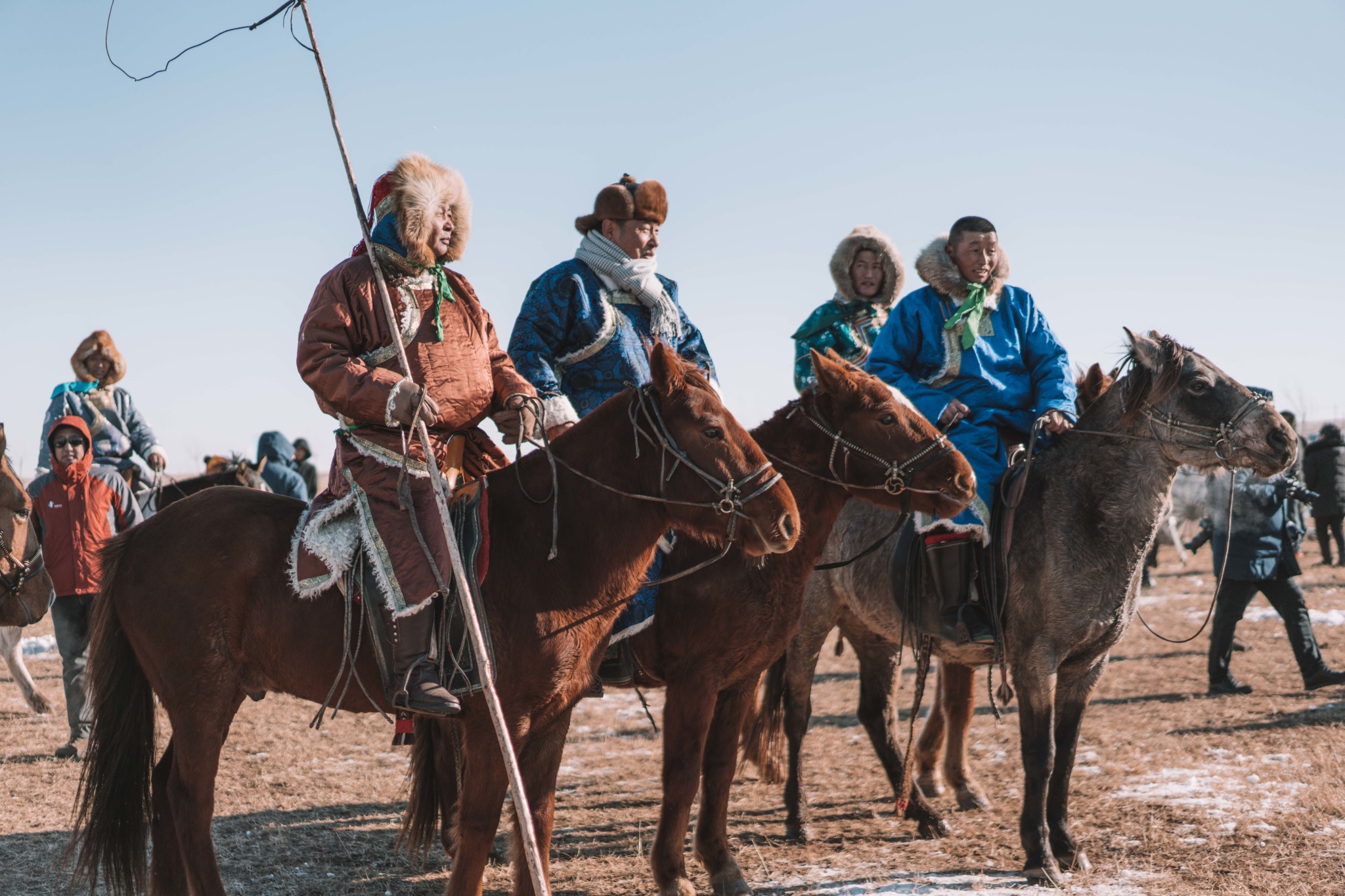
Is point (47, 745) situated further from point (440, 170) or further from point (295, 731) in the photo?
point (440, 170)

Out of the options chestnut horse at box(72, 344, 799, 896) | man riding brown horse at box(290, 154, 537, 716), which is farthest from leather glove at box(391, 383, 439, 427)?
chestnut horse at box(72, 344, 799, 896)

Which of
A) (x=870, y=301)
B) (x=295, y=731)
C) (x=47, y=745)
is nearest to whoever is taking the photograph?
(x=870, y=301)

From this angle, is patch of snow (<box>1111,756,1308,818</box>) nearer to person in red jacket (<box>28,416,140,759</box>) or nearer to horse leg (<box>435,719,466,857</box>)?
horse leg (<box>435,719,466,857</box>)

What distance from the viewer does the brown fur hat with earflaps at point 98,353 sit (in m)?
8.31

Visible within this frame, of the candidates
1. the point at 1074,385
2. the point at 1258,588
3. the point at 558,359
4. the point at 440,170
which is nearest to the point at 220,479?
the point at 558,359

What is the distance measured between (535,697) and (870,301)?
14.1 feet

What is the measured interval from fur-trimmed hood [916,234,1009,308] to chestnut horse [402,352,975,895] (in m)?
1.18

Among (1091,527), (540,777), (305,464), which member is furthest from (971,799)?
(305,464)

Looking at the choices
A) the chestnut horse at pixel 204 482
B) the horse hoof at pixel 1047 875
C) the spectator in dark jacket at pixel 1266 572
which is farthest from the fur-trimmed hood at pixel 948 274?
the chestnut horse at pixel 204 482

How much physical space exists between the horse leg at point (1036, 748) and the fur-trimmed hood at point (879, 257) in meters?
2.84

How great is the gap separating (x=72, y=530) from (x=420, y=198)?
5502mm

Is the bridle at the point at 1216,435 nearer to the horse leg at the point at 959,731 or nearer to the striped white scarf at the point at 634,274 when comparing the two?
the horse leg at the point at 959,731

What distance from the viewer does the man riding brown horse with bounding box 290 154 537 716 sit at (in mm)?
3248

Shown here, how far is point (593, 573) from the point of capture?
3.42 meters
